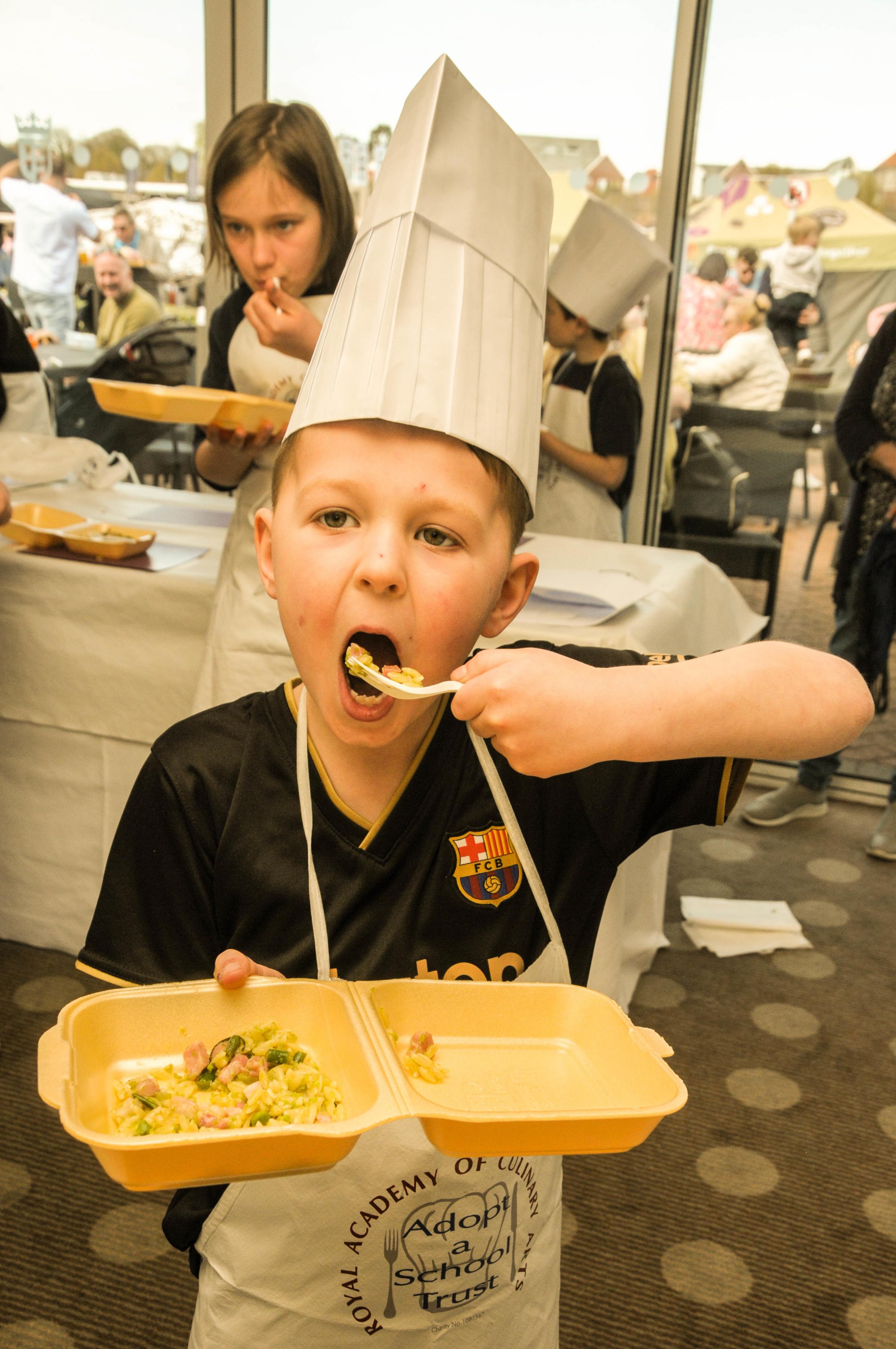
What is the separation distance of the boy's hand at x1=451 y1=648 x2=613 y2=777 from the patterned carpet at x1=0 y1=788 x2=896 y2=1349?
2.86ft

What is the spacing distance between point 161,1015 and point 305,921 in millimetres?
141

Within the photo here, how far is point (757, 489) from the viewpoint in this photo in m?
2.82

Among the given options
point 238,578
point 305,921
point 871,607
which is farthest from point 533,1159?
point 871,607

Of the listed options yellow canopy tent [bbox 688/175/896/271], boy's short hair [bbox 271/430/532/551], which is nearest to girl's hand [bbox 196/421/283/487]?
boy's short hair [bbox 271/430/532/551]

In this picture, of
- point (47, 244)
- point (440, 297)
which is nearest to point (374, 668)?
point (440, 297)

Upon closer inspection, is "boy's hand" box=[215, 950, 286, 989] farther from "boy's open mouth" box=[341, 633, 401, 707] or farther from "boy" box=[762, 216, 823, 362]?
"boy" box=[762, 216, 823, 362]

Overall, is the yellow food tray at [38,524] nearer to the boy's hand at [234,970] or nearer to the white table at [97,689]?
the white table at [97,689]

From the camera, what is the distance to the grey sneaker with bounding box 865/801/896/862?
245 cm

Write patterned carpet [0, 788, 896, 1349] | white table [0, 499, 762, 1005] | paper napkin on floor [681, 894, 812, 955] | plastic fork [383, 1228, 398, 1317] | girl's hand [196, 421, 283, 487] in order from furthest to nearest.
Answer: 1. paper napkin on floor [681, 894, 812, 955]
2. white table [0, 499, 762, 1005]
3. girl's hand [196, 421, 283, 487]
4. patterned carpet [0, 788, 896, 1349]
5. plastic fork [383, 1228, 398, 1317]

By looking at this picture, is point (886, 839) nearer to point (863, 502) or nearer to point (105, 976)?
point (863, 502)

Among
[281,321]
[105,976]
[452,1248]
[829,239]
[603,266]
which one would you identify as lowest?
[452,1248]

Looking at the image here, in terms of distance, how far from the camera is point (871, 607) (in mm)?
2455

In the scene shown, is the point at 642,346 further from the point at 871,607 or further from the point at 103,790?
the point at 103,790

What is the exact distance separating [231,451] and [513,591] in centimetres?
79
